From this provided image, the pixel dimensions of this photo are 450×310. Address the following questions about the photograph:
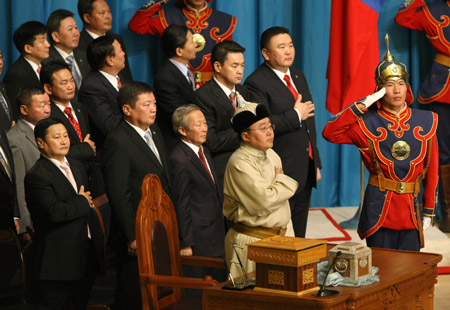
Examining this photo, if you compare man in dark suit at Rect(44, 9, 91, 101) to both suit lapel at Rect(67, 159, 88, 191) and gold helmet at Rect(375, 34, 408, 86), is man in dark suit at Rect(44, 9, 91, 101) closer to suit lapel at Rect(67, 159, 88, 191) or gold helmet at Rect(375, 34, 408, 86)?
suit lapel at Rect(67, 159, 88, 191)

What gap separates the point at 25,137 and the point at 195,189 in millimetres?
1003

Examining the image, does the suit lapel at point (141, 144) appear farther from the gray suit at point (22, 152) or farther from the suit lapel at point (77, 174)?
the gray suit at point (22, 152)

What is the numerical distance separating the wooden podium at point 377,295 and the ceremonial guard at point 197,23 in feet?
8.66

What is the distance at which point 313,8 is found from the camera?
7188mm

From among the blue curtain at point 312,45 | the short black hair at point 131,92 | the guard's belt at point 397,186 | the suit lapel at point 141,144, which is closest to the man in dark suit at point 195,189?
the suit lapel at point 141,144

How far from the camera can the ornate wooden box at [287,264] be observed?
3.29 m

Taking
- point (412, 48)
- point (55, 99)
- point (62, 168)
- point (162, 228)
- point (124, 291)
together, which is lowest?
point (124, 291)

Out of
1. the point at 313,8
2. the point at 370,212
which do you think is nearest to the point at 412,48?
the point at 313,8

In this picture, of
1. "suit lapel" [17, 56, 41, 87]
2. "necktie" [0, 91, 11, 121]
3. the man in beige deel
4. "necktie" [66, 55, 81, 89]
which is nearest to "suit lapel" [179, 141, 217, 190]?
the man in beige deel

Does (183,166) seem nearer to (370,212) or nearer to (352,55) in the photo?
(370,212)

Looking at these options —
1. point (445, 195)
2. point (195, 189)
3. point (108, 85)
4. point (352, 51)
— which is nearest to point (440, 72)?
point (352, 51)

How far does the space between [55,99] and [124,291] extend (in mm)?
1256

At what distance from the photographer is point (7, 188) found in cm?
448

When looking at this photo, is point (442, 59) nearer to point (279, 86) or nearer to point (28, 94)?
point (279, 86)
